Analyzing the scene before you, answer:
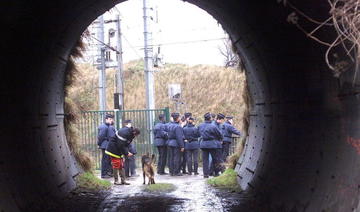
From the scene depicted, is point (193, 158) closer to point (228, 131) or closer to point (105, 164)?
point (228, 131)

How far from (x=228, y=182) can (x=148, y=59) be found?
1085 centimetres

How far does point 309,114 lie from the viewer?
290 inches

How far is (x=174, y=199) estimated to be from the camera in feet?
35.7

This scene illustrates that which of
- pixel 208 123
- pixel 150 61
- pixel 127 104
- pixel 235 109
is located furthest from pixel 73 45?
pixel 127 104

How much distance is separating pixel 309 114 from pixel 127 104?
96.1ft

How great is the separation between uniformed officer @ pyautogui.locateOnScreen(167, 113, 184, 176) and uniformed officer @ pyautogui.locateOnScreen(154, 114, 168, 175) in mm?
307

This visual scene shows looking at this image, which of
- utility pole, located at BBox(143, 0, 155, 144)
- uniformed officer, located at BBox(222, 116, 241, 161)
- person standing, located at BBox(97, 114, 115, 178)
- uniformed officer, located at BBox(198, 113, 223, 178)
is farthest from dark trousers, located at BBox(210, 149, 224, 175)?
utility pole, located at BBox(143, 0, 155, 144)

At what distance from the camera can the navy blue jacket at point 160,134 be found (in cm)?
1645

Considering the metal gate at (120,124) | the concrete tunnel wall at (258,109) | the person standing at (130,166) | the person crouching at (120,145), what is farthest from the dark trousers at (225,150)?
the concrete tunnel wall at (258,109)

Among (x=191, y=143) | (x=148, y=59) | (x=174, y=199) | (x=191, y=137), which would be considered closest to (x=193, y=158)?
(x=191, y=143)

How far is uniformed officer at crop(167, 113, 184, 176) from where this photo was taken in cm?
1590

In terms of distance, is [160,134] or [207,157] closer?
[207,157]

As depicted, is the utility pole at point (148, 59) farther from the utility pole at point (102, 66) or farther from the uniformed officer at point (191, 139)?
the uniformed officer at point (191, 139)

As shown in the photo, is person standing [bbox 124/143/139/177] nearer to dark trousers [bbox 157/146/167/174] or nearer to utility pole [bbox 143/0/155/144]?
dark trousers [bbox 157/146/167/174]
